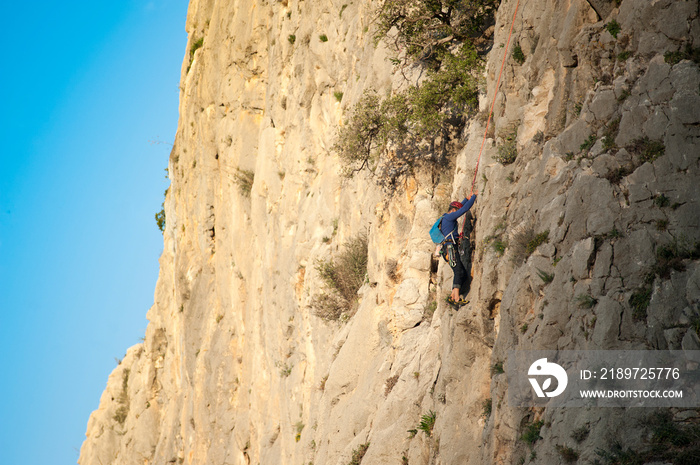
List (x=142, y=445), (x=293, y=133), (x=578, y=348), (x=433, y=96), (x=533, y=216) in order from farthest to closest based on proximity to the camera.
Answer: (x=142, y=445)
(x=293, y=133)
(x=433, y=96)
(x=533, y=216)
(x=578, y=348)

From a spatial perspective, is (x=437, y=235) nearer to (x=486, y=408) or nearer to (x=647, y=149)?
(x=486, y=408)

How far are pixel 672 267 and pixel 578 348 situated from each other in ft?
4.83

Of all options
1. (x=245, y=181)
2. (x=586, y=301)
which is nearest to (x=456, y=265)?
(x=586, y=301)

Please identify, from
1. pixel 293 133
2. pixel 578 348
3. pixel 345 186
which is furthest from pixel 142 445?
pixel 578 348

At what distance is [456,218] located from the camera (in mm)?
11453

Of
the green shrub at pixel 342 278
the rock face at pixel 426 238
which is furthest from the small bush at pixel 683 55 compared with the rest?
the green shrub at pixel 342 278

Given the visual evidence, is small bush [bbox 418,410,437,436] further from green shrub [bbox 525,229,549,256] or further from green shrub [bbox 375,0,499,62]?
green shrub [bbox 375,0,499,62]

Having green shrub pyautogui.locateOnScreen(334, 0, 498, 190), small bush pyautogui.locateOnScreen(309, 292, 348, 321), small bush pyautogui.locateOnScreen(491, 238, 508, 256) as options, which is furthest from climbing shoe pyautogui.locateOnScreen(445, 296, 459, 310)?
small bush pyautogui.locateOnScreen(309, 292, 348, 321)

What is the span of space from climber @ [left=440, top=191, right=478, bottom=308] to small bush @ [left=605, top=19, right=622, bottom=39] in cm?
352

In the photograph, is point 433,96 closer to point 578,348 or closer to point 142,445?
point 578,348

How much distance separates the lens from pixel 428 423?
10.8 meters

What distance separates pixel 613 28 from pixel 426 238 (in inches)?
222

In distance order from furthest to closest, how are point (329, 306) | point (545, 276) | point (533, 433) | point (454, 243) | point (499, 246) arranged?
point (329, 306), point (454, 243), point (499, 246), point (545, 276), point (533, 433)

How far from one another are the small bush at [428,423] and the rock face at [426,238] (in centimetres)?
24
